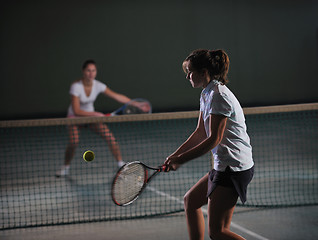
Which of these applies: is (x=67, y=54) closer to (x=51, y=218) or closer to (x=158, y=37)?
(x=158, y=37)

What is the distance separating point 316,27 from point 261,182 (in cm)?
1183

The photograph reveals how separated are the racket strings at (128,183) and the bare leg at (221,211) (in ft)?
1.55

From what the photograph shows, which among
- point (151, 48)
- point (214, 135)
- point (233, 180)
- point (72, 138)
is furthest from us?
point (151, 48)

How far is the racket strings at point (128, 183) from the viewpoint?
299 cm

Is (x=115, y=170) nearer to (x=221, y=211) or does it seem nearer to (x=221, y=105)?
(x=221, y=211)

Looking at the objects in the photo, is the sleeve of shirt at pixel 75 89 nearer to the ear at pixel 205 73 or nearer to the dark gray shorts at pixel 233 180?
the ear at pixel 205 73

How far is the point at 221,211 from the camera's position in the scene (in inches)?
110

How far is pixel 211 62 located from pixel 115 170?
4.43m

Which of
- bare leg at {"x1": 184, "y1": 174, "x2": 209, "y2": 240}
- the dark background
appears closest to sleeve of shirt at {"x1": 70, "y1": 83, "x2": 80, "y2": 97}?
bare leg at {"x1": 184, "y1": 174, "x2": 209, "y2": 240}

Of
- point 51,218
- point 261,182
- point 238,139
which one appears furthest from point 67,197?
point 238,139

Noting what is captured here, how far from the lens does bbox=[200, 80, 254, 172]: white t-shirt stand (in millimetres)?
2781

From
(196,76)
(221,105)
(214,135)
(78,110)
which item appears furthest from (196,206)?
(78,110)

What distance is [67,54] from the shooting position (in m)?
14.7

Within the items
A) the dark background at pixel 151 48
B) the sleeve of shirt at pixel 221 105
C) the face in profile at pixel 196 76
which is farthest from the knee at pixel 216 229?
the dark background at pixel 151 48
